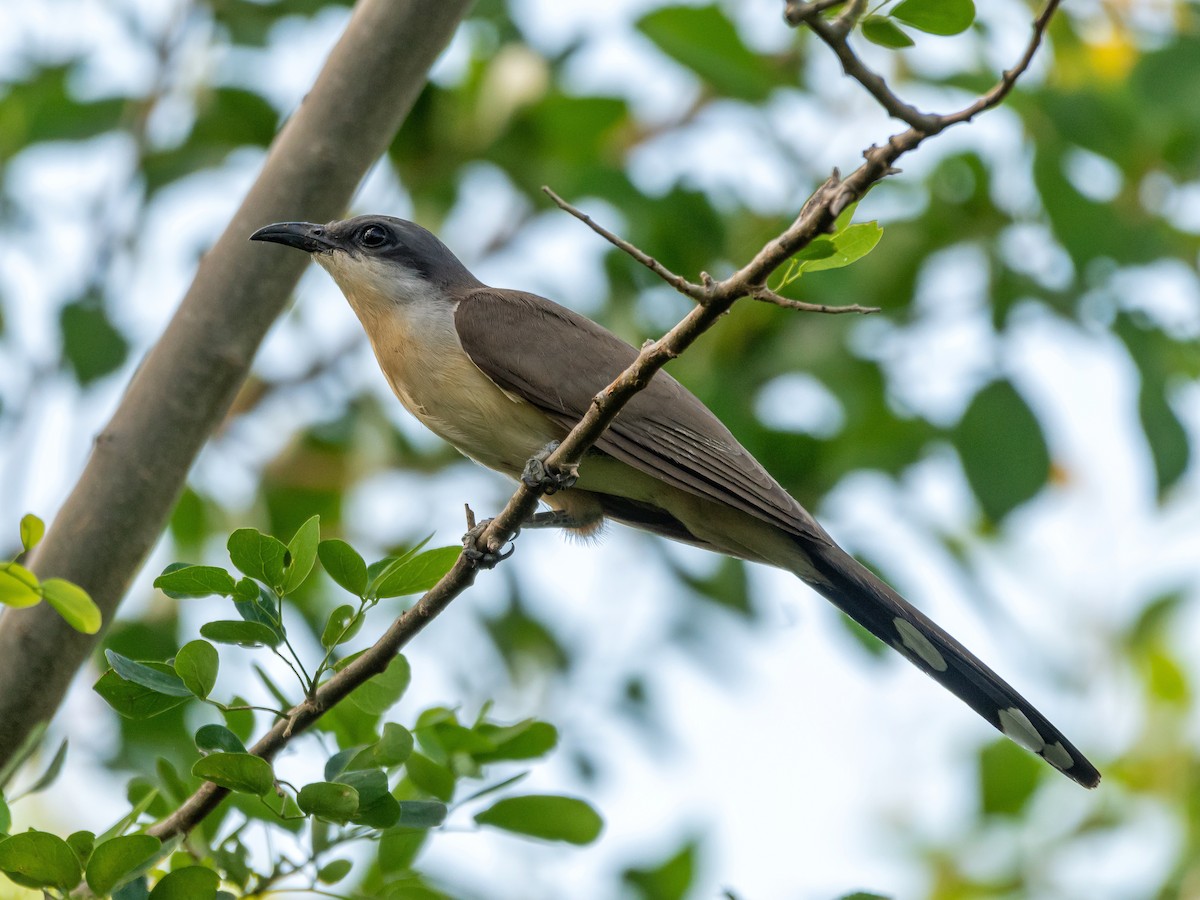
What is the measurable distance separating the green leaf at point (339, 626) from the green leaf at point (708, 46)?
3.22 metres

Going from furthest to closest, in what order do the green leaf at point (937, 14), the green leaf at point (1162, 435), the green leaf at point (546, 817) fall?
the green leaf at point (1162, 435), the green leaf at point (546, 817), the green leaf at point (937, 14)

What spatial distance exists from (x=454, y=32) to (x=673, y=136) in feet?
10.6

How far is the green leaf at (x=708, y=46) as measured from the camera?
5195 millimetres

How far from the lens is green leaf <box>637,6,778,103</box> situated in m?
5.20

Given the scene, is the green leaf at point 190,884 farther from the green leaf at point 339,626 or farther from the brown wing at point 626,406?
the brown wing at point 626,406

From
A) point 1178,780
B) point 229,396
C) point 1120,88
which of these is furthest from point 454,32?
point 1178,780

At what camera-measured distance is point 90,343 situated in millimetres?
4938

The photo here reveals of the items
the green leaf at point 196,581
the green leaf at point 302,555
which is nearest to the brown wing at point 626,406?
the green leaf at point 302,555

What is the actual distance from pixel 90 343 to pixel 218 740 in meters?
2.77

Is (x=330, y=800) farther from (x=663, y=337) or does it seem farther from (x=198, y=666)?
(x=663, y=337)

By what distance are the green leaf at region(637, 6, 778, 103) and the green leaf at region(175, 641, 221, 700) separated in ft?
11.1

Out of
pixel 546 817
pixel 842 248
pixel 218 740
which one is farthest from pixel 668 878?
pixel 842 248

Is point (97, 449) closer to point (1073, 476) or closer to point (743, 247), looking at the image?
point (743, 247)

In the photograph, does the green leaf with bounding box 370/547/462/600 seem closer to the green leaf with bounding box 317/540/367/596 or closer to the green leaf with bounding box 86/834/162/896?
the green leaf with bounding box 317/540/367/596
